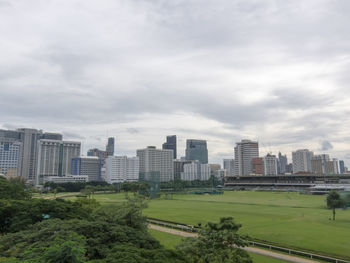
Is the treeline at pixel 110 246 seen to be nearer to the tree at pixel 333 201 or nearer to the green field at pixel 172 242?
the green field at pixel 172 242

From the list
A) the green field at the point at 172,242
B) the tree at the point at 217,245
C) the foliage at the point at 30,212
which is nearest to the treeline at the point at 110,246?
the tree at the point at 217,245

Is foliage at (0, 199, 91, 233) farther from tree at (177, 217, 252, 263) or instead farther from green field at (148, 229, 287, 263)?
tree at (177, 217, 252, 263)

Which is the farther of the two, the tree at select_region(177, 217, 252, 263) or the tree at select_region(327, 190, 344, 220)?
the tree at select_region(327, 190, 344, 220)

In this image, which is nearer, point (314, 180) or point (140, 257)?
point (140, 257)

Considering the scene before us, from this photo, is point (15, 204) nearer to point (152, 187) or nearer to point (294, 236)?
point (294, 236)

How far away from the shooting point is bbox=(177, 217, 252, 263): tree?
21.7 meters

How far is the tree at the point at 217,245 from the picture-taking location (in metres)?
21.7

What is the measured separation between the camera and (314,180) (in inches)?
7357

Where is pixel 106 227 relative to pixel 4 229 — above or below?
above

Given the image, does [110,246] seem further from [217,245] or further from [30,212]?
[30,212]

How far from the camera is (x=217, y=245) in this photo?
2348cm

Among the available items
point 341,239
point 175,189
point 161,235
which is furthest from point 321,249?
Result: point 175,189

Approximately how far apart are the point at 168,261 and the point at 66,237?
849 centimetres

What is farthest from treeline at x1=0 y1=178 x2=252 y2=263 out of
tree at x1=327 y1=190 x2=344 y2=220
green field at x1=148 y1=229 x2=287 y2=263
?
tree at x1=327 y1=190 x2=344 y2=220
